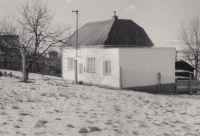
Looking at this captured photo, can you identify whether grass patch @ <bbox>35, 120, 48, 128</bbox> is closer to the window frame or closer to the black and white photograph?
the black and white photograph

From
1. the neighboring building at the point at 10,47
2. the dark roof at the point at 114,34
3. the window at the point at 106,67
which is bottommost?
the window at the point at 106,67

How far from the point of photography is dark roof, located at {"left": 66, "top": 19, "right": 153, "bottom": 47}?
2397cm

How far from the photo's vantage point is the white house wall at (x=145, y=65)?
1995 centimetres

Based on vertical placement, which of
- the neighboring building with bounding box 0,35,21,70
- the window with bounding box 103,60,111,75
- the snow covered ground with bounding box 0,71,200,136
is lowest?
the snow covered ground with bounding box 0,71,200,136

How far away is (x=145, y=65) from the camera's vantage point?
808 inches

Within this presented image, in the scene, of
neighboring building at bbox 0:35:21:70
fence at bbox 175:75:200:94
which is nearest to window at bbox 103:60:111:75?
fence at bbox 175:75:200:94

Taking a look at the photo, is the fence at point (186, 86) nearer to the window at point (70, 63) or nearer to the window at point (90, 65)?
the window at point (90, 65)

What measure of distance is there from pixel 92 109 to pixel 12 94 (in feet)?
11.0

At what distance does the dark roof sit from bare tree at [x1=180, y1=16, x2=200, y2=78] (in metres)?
13.3

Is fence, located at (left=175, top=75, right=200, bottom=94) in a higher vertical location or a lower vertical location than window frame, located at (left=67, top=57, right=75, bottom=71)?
lower

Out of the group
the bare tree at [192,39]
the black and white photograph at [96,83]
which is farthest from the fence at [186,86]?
the bare tree at [192,39]

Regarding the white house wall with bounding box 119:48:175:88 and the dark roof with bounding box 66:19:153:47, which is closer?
the white house wall with bounding box 119:48:175:88

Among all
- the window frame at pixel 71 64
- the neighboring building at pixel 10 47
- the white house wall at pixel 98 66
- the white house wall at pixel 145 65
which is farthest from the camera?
the window frame at pixel 71 64

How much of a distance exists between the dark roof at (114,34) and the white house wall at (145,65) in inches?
130
